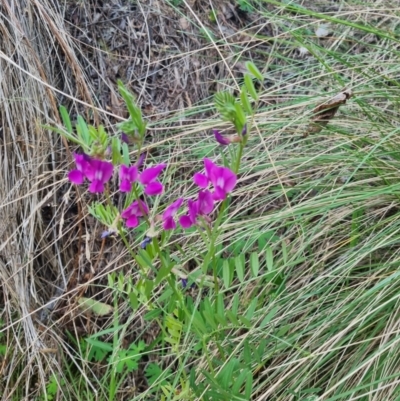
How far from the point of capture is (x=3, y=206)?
58.6 inches

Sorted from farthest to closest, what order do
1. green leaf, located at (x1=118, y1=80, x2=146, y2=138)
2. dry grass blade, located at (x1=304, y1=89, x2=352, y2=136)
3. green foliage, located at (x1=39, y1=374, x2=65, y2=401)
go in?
green foliage, located at (x1=39, y1=374, x2=65, y2=401), dry grass blade, located at (x1=304, y1=89, x2=352, y2=136), green leaf, located at (x1=118, y1=80, x2=146, y2=138)

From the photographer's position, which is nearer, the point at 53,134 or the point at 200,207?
the point at 200,207

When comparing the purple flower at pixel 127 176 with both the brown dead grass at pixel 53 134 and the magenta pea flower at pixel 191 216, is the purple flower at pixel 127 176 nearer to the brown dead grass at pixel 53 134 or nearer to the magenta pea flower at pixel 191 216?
the magenta pea flower at pixel 191 216

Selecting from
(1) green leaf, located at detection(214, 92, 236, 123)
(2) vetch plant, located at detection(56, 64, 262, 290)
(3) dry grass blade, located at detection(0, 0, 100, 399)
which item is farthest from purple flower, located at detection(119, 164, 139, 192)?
(3) dry grass blade, located at detection(0, 0, 100, 399)

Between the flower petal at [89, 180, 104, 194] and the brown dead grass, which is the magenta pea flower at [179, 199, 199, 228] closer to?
the flower petal at [89, 180, 104, 194]

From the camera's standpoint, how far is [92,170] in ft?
2.75

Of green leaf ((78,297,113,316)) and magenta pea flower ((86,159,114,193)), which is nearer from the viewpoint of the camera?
magenta pea flower ((86,159,114,193))

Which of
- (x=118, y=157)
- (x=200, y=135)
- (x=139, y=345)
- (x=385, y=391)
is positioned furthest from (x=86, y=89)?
(x=385, y=391)

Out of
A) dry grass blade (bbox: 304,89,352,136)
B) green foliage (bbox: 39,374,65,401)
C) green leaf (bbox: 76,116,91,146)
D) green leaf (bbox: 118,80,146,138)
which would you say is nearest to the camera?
green leaf (bbox: 118,80,146,138)

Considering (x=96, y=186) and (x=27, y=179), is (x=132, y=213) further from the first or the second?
(x=27, y=179)

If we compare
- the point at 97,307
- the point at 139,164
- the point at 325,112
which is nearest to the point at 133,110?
the point at 139,164

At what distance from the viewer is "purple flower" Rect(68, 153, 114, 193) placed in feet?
2.74

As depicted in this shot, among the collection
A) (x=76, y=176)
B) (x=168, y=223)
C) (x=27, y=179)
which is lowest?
(x=27, y=179)

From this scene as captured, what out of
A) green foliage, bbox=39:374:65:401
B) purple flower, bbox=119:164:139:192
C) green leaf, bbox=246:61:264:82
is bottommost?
green foliage, bbox=39:374:65:401
